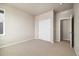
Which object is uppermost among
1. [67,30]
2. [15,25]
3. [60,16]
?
[60,16]

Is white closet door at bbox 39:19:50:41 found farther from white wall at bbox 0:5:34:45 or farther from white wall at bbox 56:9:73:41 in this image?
white wall at bbox 0:5:34:45

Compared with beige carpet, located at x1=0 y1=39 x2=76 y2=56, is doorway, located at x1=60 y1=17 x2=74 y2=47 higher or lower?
higher

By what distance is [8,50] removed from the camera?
3.21m

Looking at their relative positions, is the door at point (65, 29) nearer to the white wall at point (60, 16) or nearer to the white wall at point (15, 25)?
the white wall at point (60, 16)

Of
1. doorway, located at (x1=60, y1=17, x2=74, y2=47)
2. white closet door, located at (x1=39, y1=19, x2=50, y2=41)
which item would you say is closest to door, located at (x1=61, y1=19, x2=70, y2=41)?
doorway, located at (x1=60, y1=17, x2=74, y2=47)

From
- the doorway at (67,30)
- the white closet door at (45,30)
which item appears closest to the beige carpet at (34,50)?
the doorway at (67,30)

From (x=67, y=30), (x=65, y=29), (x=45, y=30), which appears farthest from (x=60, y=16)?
(x=45, y=30)

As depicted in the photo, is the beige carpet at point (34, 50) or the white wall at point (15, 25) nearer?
the beige carpet at point (34, 50)

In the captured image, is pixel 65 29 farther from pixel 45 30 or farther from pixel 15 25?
pixel 15 25

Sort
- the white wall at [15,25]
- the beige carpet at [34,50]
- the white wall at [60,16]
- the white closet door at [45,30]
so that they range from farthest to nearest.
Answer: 1. the white closet door at [45,30]
2. the white wall at [60,16]
3. the white wall at [15,25]
4. the beige carpet at [34,50]

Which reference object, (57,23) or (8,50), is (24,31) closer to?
(8,50)

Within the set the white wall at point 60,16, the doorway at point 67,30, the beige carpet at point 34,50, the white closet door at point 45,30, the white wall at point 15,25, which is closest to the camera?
the beige carpet at point 34,50

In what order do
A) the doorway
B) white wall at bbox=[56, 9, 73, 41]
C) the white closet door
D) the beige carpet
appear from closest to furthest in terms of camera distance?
the beige carpet, the doorway, white wall at bbox=[56, 9, 73, 41], the white closet door

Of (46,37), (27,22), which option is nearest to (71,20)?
(46,37)
